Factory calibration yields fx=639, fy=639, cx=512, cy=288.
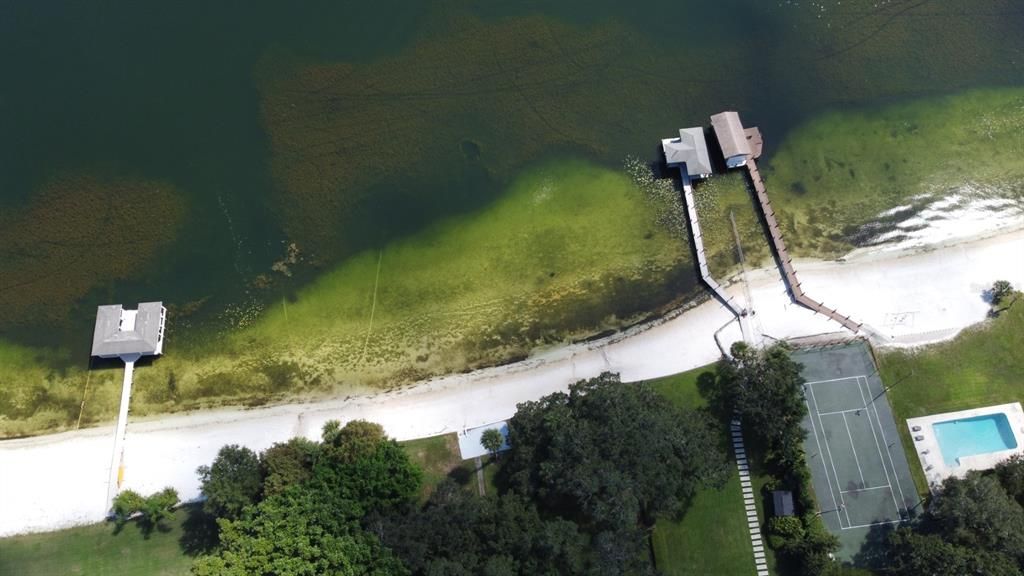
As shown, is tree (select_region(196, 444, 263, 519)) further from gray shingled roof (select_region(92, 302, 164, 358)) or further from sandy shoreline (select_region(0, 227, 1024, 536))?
gray shingled roof (select_region(92, 302, 164, 358))

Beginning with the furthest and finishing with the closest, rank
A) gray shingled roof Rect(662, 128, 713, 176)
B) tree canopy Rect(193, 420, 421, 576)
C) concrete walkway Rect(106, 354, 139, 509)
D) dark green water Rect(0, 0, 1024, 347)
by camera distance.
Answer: dark green water Rect(0, 0, 1024, 347)
gray shingled roof Rect(662, 128, 713, 176)
concrete walkway Rect(106, 354, 139, 509)
tree canopy Rect(193, 420, 421, 576)

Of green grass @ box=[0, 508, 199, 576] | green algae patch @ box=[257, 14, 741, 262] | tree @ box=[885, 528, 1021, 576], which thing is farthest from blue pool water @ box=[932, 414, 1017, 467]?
green grass @ box=[0, 508, 199, 576]

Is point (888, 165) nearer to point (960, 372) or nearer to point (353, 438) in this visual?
point (960, 372)

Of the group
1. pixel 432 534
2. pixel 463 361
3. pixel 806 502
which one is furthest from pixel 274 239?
pixel 806 502

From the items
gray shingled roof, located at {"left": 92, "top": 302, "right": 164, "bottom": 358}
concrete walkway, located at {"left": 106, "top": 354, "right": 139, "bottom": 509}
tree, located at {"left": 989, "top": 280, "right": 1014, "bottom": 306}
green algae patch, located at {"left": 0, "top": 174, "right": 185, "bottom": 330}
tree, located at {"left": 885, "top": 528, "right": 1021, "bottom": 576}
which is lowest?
tree, located at {"left": 885, "top": 528, "right": 1021, "bottom": 576}

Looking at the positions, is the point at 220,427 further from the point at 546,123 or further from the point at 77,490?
the point at 546,123

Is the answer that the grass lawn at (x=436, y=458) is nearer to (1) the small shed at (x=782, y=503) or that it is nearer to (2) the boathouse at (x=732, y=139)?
(1) the small shed at (x=782, y=503)
